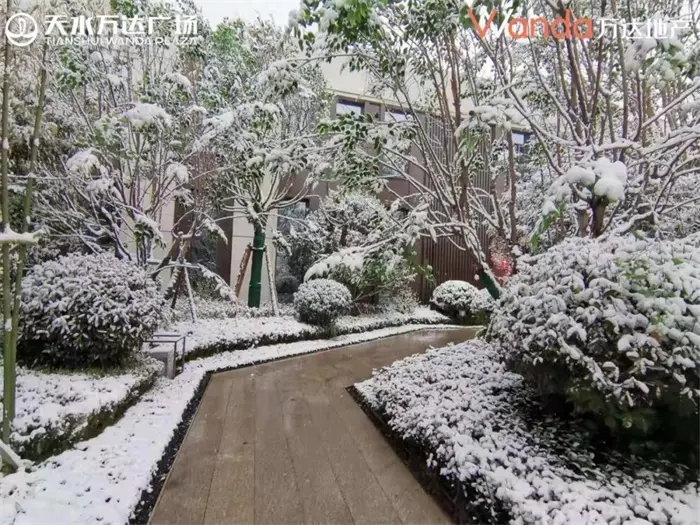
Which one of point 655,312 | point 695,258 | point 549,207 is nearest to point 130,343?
point 549,207

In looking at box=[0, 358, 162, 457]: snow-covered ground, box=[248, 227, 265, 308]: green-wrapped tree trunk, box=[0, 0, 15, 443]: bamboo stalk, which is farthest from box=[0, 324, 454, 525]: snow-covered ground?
box=[248, 227, 265, 308]: green-wrapped tree trunk

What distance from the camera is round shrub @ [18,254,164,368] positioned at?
2.84 meters

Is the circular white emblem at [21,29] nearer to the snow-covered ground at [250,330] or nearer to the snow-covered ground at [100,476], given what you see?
the snow-covered ground at [100,476]

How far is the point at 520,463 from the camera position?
1.76 m

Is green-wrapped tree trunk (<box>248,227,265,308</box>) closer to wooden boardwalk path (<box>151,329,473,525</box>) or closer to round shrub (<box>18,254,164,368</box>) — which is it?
wooden boardwalk path (<box>151,329,473,525</box>)

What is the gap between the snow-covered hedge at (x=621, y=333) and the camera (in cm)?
163

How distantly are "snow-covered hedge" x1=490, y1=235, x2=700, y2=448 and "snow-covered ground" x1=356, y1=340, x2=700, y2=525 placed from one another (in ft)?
0.73

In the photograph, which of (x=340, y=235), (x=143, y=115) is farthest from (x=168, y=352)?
(x=340, y=235)

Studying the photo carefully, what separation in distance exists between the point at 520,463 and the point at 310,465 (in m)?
1.13

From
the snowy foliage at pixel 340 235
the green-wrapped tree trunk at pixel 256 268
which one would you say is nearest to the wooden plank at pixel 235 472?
the green-wrapped tree trunk at pixel 256 268

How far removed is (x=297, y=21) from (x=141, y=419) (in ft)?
9.57

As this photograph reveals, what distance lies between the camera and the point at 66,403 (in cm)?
228

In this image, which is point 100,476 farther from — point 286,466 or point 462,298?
point 462,298

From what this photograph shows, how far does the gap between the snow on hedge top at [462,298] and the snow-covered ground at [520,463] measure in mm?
5132
